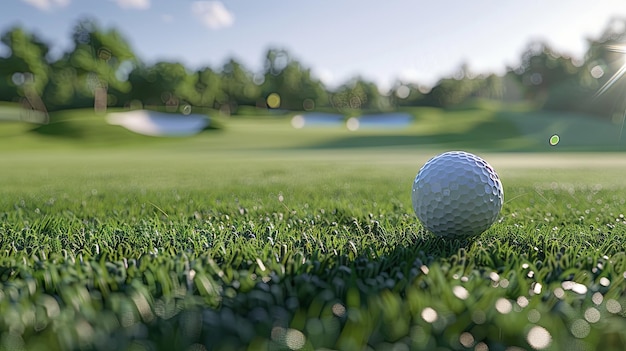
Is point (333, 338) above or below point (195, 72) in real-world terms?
below

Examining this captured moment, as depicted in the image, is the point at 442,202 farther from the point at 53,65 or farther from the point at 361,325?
the point at 53,65

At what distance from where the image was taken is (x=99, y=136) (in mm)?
30062

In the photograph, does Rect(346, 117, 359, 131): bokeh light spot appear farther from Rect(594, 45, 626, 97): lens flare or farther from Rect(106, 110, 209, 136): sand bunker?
Rect(594, 45, 626, 97): lens flare

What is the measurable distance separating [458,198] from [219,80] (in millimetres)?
64504

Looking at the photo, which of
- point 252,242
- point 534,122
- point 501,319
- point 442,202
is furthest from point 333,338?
point 534,122

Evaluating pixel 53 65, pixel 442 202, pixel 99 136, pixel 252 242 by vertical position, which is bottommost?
pixel 99 136

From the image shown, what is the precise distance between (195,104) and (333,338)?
66.5 meters

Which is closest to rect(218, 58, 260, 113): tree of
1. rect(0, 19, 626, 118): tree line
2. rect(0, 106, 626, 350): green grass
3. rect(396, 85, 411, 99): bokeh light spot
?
rect(0, 19, 626, 118): tree line

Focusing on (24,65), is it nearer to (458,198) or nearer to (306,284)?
(458,198)

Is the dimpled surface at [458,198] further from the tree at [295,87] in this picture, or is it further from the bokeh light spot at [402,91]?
the bokeh light spot at [402,91]

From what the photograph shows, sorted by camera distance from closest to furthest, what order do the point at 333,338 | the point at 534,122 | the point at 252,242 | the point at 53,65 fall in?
the point at 333,338 < the point at 252,242 < the point at 534,122 < the point at 53,65

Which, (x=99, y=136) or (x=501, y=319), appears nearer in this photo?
(x=501, y=319)

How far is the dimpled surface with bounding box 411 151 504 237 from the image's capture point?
2.57 meters

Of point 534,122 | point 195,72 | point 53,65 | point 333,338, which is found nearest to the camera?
point 333,338
